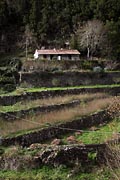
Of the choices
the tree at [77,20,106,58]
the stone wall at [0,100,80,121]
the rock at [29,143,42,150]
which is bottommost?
the rock at [29,143,42,150]

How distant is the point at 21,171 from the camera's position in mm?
20828

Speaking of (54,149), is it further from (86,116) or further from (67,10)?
(67,10)

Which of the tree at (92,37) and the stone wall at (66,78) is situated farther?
the tree at (92,37)

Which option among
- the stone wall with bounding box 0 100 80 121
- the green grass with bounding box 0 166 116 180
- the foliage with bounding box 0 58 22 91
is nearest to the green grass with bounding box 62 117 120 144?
the green grass with bounding box 0 166 116 180

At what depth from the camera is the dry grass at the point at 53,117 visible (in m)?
25.2

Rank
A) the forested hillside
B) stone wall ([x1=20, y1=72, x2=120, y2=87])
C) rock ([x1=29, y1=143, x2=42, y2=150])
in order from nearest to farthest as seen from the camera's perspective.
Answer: rock ([x1=29, y1=143, x2=42, y2=150])
stone wall ([x1=20, y1=72, x2=120, y2=87])
the forested hillside

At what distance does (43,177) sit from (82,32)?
110 feet

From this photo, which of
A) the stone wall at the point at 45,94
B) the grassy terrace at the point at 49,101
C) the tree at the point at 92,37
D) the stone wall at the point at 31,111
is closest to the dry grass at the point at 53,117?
the stone wall at the point at 31,111

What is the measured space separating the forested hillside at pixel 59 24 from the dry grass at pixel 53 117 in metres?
18.1

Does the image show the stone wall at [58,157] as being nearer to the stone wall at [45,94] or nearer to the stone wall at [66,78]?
the stone wall at [45,94]

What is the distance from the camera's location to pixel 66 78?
42.4 meters

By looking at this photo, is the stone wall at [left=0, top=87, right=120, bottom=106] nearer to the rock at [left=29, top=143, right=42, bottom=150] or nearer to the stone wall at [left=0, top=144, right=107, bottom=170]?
the rock at [left=29, top=143, right=42, bottom=150]

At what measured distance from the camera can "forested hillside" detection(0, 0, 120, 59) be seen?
51.0 m

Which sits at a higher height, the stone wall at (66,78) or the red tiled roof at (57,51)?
the red tiled roof at (57,51)
